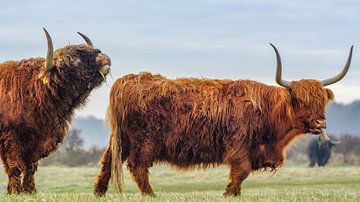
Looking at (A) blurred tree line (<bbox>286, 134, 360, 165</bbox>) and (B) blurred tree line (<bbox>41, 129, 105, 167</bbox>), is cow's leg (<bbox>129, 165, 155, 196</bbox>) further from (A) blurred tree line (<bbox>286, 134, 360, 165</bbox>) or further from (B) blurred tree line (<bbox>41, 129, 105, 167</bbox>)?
(A) blurred tree line (<bbox>286, 134, 360, 165</bbox>)

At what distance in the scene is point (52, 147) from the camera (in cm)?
1338

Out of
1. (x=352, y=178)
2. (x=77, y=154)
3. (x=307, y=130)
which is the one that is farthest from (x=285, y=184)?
(x=77, y=154)

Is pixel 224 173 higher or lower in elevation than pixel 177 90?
lower

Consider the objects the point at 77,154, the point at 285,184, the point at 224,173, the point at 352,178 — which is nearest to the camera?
the point at 285,184

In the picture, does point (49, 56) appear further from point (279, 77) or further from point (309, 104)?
point (309, 104)

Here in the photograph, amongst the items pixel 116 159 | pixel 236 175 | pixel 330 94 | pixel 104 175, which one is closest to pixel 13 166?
pixel 104 175


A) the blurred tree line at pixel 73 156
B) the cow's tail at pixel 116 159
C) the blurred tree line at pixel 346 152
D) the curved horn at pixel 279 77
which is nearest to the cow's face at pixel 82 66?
the cow's tail at pixel 116 159

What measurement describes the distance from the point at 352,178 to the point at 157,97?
21.2m

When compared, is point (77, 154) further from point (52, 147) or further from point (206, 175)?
point (52, 147)

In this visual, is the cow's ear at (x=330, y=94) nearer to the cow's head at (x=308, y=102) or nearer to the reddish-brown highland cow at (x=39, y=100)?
the cow's head at (x=308, y=102)

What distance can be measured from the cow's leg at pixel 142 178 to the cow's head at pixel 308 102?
271cm

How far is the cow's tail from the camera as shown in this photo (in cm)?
1273

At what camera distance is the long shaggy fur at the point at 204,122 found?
12984 mm

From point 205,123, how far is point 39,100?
2.70 meters
